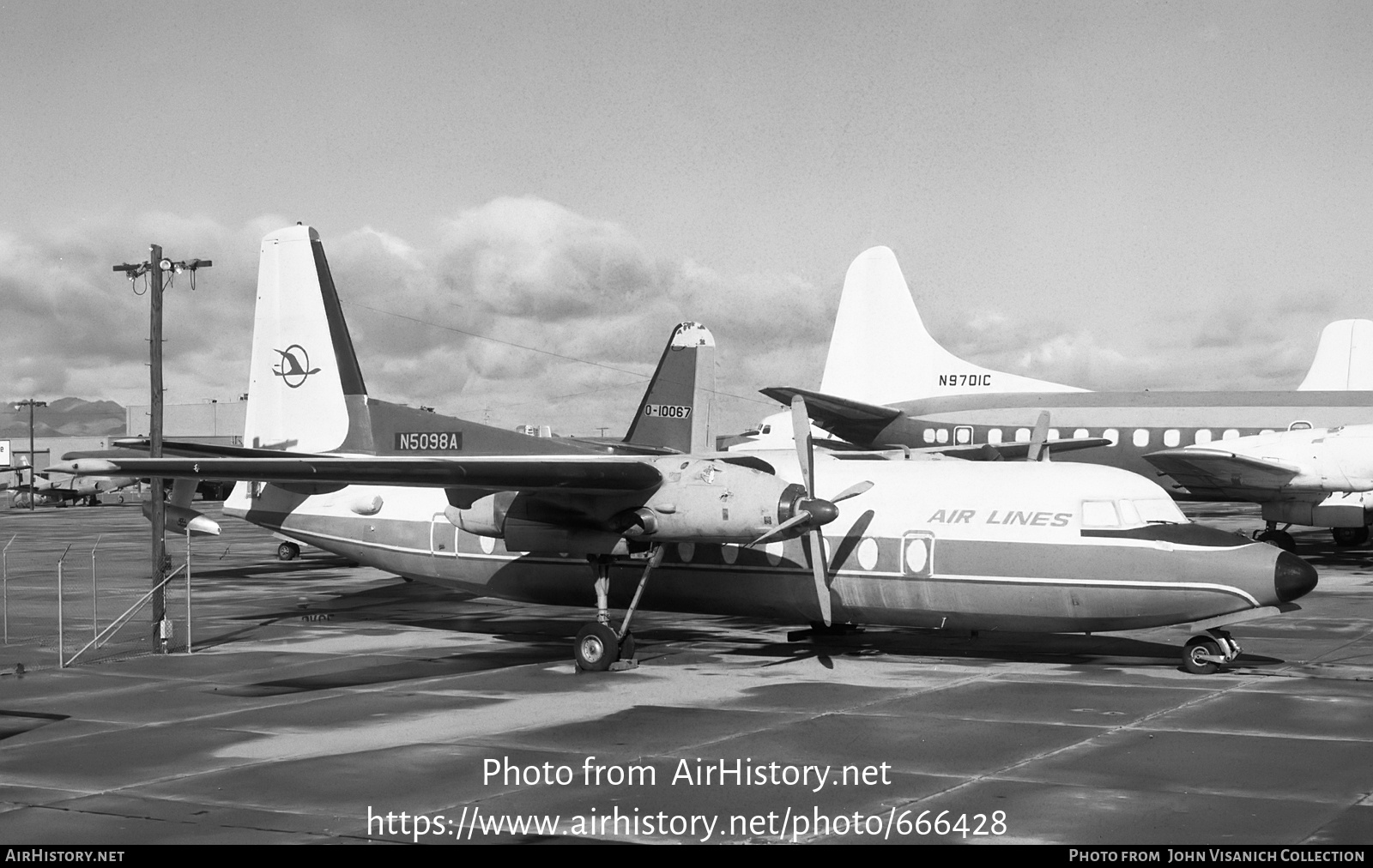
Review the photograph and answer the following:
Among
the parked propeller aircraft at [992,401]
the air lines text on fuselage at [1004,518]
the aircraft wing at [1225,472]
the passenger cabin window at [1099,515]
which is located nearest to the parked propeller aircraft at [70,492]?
the parked propeller aircraft at [992,401]

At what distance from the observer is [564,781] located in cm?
1188

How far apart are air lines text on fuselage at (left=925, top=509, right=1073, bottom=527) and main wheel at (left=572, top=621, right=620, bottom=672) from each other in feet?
16.0

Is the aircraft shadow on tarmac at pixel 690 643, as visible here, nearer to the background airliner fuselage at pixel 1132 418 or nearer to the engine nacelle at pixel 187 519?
the engine nacelle at pixel 187 519

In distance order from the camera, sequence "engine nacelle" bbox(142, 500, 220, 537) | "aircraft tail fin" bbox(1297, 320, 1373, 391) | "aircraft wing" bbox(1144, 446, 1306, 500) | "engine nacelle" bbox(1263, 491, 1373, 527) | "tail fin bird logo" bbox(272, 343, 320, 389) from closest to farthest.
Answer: "engine nacelle" bbox(142, 500, 220, 537)
"tail fin bird logo" bbox(272, 343, 320, 389)
"aircraft wing" bbox(1144, 446, 1306, 500)
"engine nacelle" bbox(1263, 491, 1373, 527)
"aircraft tail fin" bbox(1297, 320, 1373, 391)

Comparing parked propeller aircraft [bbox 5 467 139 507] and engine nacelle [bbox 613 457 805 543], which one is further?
parked propeller aircraft [bbox 5 467 139 507]

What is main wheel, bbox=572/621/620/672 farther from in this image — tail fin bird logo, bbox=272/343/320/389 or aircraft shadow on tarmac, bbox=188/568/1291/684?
tail fin bird logo, bbox=272/343/320/389

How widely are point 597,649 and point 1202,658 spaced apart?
8.44 meters

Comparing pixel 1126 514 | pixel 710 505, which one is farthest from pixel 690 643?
pixel 1126 514

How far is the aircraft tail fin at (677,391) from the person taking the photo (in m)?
34.2

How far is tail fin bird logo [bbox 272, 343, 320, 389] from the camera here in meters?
25.3

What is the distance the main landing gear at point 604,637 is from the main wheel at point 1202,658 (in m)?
7.49

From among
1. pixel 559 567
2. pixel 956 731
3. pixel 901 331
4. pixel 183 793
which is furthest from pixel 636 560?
pixel 901 331

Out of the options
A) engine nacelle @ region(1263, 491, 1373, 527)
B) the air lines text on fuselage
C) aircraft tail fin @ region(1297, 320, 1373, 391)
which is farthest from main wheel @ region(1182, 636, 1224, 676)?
aircraft tail fin @ region(1297, 320, 1373, 391)
